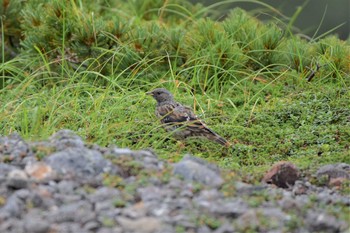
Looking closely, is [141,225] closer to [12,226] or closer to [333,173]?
[12,226]

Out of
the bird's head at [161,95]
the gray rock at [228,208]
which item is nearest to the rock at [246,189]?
the gray rock at [228,208]

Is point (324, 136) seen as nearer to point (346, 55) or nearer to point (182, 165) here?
point (346, 55)

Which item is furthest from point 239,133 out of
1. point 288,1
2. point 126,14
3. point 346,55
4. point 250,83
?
point 288,1

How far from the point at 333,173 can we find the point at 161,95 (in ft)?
7.72

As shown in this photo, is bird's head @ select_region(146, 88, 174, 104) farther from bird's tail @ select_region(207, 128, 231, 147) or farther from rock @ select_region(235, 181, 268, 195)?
rock @ select_region(235, 181, 268, 195)

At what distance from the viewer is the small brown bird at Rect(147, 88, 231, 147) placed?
709 cm

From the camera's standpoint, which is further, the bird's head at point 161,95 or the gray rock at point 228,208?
the bird's head at point 161,95

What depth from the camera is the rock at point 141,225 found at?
4234 millimetres

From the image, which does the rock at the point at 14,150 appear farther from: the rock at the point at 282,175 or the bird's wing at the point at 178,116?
the bird's wing at the point at 178,116

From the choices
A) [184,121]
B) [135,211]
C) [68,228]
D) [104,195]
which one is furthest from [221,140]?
[68,228]

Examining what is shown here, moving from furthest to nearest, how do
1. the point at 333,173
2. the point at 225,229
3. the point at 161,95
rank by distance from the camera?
1. the point at 161,95
2. the point at 333,173
3. the point at 225,229

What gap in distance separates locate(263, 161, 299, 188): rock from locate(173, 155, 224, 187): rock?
0.72 m

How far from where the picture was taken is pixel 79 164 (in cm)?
504

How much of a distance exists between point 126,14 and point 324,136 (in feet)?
14.5
